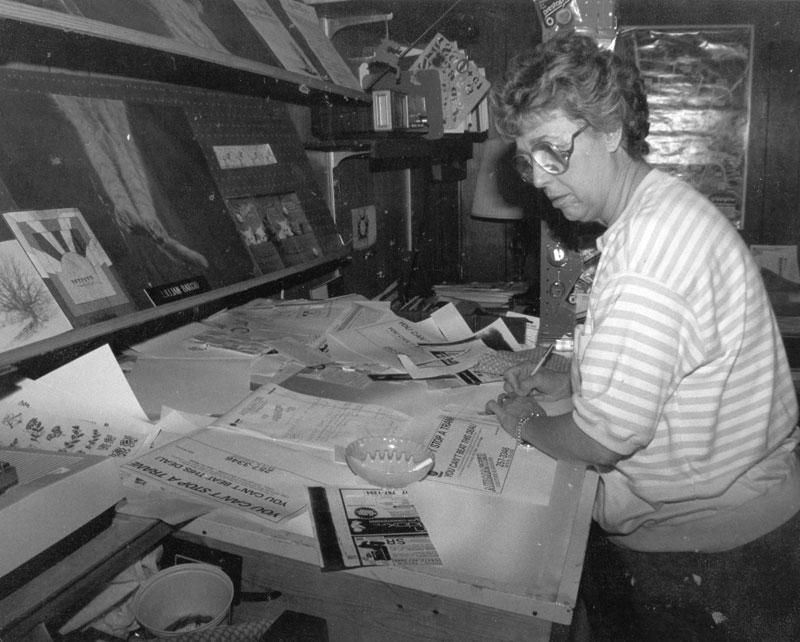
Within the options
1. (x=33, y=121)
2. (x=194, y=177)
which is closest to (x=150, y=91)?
(x=194, y=177)

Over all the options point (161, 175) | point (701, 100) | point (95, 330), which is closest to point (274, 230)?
point (161, 175)

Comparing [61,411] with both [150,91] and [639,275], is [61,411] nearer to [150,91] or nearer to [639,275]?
[150,91]

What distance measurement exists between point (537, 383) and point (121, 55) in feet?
3.29

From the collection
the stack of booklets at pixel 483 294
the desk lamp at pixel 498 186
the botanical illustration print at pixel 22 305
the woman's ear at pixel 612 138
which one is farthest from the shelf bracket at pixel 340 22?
the botanical illustration print at pixel 22 305

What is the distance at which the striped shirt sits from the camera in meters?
0.87

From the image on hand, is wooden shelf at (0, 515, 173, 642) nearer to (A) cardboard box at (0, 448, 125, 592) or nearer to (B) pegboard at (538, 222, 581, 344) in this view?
(A) cardboard box at (0, 448, 125, 592)

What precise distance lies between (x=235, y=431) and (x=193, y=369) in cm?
34

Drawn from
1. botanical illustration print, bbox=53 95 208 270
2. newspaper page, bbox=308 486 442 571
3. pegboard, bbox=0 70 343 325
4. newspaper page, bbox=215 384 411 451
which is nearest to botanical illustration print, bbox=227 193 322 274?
pegboard, bbox=0 70 343 325

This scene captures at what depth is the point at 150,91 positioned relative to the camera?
1.40 metres

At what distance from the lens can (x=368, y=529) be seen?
802 mm

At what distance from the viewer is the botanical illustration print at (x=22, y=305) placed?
3.11ft

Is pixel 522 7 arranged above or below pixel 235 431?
above

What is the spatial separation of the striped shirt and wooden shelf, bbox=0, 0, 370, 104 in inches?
30.7

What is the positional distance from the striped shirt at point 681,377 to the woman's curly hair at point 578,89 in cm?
11
